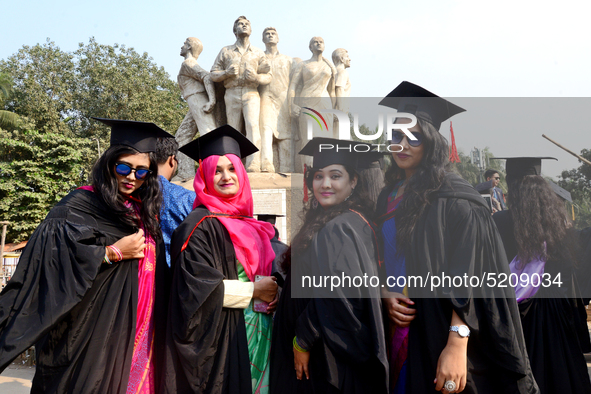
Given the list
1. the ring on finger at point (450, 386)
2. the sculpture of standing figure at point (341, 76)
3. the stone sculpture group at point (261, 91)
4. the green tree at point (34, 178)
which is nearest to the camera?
the ring on finger at point (450, 386)

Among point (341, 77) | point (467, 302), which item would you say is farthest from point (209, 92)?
point (467, 302)

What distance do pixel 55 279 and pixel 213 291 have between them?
772 millimetres

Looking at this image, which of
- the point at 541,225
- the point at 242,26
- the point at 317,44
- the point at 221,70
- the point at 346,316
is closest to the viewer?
the point at 346,316

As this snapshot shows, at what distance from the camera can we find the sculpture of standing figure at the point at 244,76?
743 centimetres

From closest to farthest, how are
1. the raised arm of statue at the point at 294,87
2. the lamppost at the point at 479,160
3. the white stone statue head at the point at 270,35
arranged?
the lamppost at the point at 479,160, the white stone statue head at the point at 270,35, the raised arm of statue at the point at 294,87

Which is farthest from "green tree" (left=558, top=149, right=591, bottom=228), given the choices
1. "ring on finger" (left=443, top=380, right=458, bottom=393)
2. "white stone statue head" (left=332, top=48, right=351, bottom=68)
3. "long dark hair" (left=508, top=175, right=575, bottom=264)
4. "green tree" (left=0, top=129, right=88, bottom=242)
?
"green tree" (left=0, top=129, right=88, bottom=242)

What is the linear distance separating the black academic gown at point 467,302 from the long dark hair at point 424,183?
1.3 inches

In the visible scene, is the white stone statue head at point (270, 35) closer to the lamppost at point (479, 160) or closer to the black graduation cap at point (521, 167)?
the black graduation cap at point (521, 167)

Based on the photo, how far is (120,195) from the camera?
2625 millimetres

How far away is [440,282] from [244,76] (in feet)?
19.9

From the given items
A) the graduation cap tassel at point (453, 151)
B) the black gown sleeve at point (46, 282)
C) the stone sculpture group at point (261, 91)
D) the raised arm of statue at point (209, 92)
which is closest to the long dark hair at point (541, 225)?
the graduation cap tassel at point (453, 151)

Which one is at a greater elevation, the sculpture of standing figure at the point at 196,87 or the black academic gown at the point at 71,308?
the sculpture of standing figure at the point at 196,87

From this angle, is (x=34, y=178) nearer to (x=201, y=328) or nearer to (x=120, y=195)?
(x=120, y=195)

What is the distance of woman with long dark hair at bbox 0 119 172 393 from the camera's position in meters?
2.28
